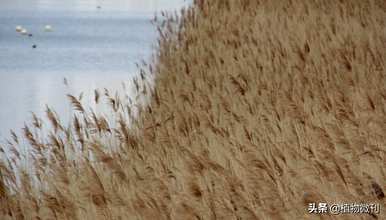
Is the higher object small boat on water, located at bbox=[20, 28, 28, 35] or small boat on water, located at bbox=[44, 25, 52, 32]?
small boat on water, located at bbox=[44, 25, 52, 32]

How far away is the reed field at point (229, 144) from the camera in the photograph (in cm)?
389

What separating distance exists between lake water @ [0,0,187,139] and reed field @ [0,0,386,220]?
4.42 ft

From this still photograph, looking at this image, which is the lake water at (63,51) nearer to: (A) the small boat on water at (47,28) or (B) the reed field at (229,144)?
(A) the small boat on water at (47,28)

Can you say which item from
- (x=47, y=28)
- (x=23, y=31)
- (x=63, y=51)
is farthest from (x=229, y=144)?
(x=47, y=28)

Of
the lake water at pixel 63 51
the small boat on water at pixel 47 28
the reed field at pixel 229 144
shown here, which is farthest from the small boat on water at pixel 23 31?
the reed field at pixel 229 144

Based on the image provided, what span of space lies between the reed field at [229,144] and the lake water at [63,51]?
135cm

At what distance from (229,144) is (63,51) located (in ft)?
30.9

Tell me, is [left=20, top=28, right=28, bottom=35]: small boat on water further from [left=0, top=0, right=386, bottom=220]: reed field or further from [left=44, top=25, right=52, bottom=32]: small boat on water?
[left=0, top=0, right=386, bottom=220]: reed field

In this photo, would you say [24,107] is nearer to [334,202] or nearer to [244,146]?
[244,146]

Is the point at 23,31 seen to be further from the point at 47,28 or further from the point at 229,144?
the point at 229,144

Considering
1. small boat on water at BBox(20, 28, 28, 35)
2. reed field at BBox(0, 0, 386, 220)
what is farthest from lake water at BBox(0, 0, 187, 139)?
reed field at BBox(0, 0, 386, 220)

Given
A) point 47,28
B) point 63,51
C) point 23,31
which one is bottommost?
point 63,51

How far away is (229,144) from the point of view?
15.7 feet

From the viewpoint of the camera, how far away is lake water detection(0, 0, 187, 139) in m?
9.03
